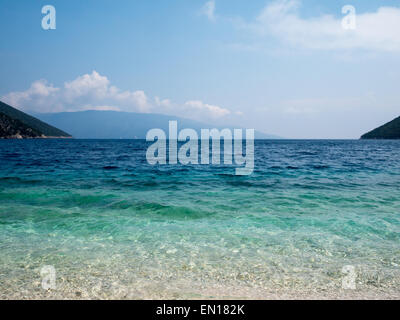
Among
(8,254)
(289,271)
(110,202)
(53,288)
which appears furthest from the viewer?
(110,202)

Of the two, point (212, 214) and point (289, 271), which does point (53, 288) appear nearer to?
point (289, 271)

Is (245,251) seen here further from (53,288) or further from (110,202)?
(110,202)

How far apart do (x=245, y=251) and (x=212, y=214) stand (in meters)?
3.77

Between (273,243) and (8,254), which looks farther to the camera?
(273,243)

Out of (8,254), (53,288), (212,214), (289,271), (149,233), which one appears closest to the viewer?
(53,288)
